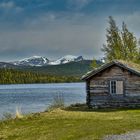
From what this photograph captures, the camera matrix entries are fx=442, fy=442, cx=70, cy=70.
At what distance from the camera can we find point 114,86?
41.6 meters

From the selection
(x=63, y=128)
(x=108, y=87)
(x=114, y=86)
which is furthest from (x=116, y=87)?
(x=63, y=128)

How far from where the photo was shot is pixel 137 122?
91.7 ft

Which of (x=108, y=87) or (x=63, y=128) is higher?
(x=108, y=87)

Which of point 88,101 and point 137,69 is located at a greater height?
point 137,69

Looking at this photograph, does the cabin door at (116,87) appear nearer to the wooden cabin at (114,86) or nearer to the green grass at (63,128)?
the wooden cabin at (114,86)

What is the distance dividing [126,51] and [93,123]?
48.1 m

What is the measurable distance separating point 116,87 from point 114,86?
0.73ft

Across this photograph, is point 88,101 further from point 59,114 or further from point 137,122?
point 137,122

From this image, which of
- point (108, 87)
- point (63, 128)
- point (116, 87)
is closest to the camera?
point (63, 128)

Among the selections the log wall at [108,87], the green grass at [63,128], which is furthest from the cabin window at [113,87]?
the green grass at [63,128]

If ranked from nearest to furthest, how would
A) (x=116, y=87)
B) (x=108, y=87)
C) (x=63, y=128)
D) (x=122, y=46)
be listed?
(x=63, y=128)
(x=116, y=87)
(x=108, y=87)
(x=122, y=46)

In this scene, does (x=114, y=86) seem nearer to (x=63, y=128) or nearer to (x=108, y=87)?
(x=108, y=87)

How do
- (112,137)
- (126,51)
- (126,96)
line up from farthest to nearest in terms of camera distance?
(126,51)
(126,96)
(112,137)

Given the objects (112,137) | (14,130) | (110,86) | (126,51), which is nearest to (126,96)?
(110,86)
